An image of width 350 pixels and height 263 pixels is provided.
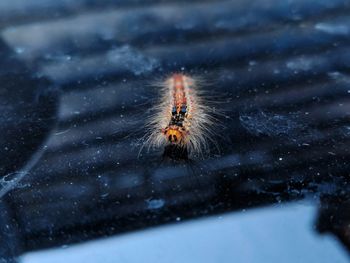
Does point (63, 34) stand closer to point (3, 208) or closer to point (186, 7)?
point (186, 7)

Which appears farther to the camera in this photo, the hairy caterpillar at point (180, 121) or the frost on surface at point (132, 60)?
the frost on surface at point (132, 60)

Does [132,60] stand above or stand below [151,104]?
above

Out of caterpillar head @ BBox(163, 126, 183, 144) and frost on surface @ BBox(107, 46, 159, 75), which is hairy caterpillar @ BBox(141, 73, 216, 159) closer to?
caterpillar head @ BBox(163, 126, 183, 144)

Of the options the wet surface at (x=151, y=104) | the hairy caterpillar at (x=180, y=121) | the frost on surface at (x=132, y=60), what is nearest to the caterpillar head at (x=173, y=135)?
the hairy caterpillar at (x=180, y=121)

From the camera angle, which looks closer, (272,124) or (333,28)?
(272,124)

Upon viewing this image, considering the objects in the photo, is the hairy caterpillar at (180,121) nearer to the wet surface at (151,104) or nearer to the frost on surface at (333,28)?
the wet surface at (151,104)

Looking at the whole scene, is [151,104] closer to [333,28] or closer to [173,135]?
[173,135]

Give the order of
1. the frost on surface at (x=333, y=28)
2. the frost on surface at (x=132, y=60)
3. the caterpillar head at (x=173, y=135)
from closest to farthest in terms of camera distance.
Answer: the caterpillar head at (x=173, y=135) < the frost on surface at (x=132, y=60) < the frost on surface at (x=333, y=28)

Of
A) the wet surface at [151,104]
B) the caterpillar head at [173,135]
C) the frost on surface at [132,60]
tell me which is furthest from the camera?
the frost on surface at [132,60]

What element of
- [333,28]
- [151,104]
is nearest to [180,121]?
[151,104]
